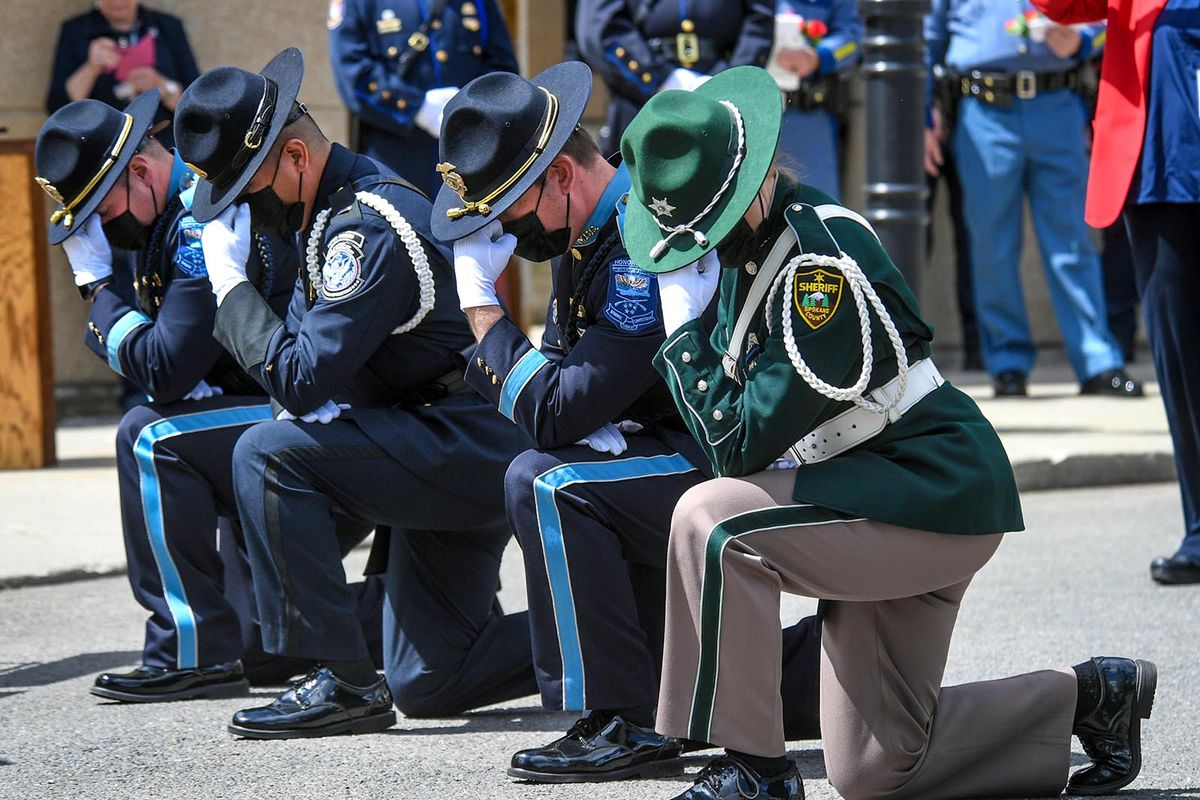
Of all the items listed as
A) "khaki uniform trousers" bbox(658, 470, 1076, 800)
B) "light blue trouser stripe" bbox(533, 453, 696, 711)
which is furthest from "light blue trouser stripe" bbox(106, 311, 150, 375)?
"khaki uniform trousers" bbox(658, 470, 1076, 800)

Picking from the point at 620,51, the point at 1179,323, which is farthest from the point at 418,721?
the point at 620,51

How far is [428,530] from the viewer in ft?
15.6

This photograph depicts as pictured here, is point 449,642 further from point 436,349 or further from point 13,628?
point 13,628

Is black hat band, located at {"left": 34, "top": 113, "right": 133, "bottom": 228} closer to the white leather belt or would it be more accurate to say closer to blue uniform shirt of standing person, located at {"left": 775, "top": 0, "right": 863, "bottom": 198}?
the white leather belt

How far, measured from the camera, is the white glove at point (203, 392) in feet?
16.6

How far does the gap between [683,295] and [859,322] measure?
0.35m

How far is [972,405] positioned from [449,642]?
5.01 ft

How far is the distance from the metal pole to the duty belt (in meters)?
1.57

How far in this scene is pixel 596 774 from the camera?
404 cm

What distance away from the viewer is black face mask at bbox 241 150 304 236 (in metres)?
4.66

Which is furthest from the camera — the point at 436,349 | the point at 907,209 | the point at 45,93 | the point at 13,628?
the point at 45,93

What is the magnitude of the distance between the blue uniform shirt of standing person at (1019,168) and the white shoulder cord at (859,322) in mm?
5895

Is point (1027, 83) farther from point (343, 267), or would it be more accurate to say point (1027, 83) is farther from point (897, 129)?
point (343, 267)

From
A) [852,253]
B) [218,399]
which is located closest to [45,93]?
[218,399]
